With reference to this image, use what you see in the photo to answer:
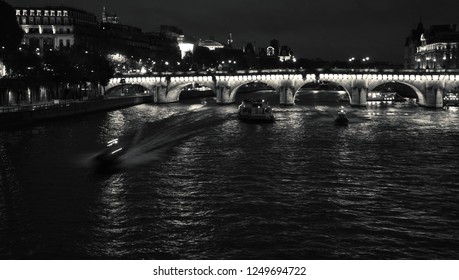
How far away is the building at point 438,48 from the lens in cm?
14000

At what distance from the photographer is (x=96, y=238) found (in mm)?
20781

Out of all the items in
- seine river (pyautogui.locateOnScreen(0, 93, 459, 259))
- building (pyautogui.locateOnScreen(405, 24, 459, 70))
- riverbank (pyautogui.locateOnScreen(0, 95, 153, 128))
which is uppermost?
building (pyautogui.locateOnScreen(405, 24, 459, 70))

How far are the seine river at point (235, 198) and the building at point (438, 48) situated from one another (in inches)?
3901

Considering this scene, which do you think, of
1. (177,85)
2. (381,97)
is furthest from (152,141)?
(381,97)

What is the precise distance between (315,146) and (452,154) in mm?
9233

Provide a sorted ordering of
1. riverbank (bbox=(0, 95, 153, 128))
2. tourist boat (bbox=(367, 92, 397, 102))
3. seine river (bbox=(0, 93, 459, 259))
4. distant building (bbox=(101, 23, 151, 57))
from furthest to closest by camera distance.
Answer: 1. distant building (bbox=(101, 23, 151, 57))
2. tourist boat (bbox=(367, 92, 397, 102))
3. riverbank (bbox=(0, 95, 153, 128))
4. seine river (bbox=(0, 93, 459, 259))

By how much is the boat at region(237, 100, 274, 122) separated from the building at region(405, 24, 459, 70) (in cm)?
7918

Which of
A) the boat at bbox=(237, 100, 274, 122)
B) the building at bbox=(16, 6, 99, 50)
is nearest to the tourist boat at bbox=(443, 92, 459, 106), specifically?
the boat at bbox=(237, 100, 274, 122)

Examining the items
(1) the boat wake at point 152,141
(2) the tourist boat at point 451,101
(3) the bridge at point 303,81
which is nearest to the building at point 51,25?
(3) the bridge at point 303,81

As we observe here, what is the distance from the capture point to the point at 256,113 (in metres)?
62.5

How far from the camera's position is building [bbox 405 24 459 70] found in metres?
140

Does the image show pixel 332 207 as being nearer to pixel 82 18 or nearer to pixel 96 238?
pixel 96 238

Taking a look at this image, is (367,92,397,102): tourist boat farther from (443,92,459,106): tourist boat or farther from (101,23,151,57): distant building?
(101,23,151,57): distant building
